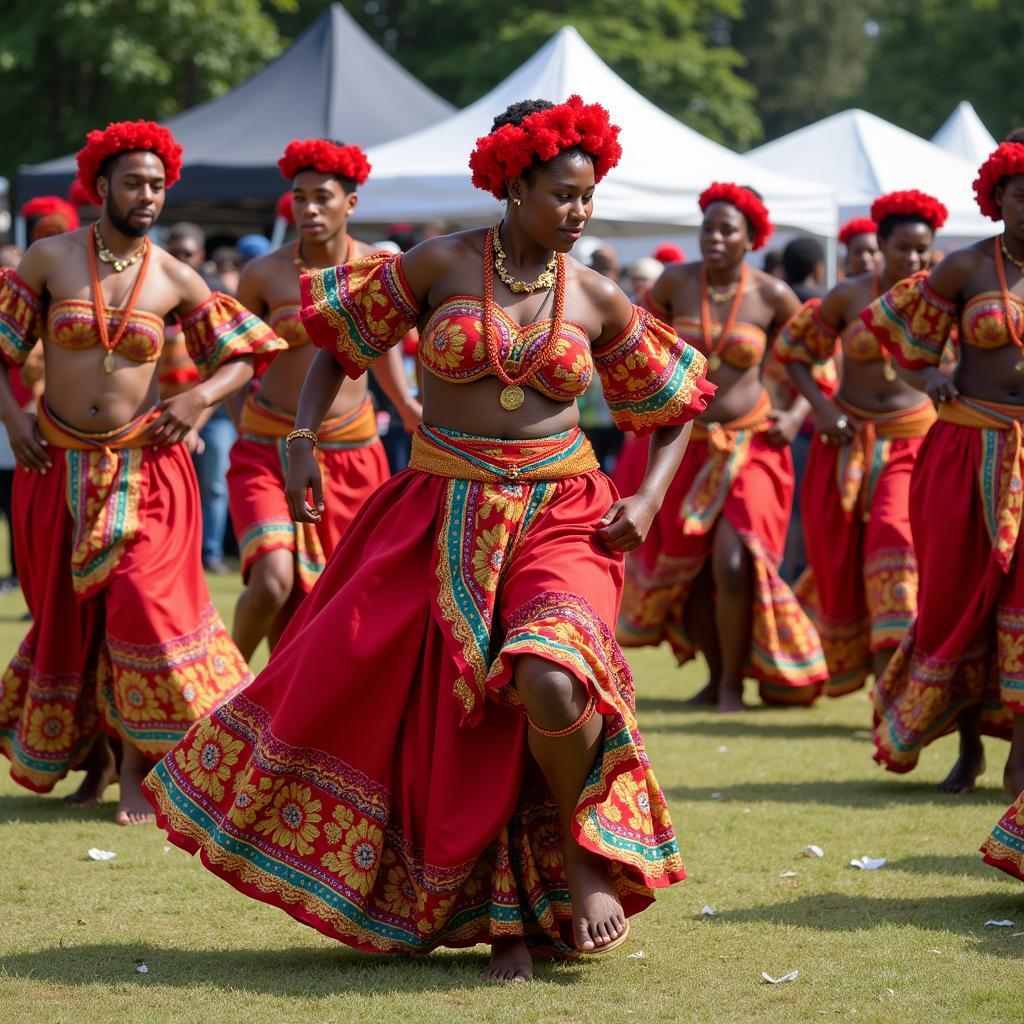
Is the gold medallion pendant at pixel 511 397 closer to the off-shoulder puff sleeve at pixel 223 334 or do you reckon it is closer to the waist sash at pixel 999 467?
the off-shoulder puff sleeve at pixel 223 334

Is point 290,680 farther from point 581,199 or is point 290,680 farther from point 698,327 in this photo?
point 698,327

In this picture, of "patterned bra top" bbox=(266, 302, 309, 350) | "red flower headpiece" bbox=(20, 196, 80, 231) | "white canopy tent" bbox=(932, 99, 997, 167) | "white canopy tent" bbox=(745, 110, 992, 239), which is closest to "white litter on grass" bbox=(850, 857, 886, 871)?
"patterned bra top" bbox=(266, 302, 309, 350)

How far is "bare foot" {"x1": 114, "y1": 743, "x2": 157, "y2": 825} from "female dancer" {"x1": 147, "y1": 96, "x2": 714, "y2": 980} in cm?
178

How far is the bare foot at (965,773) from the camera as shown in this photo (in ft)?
24.5

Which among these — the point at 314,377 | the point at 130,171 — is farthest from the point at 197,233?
the point at 314,377

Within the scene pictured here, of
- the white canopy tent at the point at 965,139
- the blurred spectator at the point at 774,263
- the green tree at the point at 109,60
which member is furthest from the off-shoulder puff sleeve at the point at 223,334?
the green tree at the point at 109,60

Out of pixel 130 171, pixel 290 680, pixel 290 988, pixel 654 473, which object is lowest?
pixel 290 988

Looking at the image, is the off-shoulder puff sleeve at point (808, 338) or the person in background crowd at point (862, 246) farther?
the person in background crowd at point (862, 246)

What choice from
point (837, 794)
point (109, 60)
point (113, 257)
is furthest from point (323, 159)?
point (109, 60)

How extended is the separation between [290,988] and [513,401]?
1637 millimetres

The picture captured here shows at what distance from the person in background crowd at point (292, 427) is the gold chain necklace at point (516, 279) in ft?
9.68

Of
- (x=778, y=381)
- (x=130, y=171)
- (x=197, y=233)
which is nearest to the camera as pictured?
(x=130, y=171)

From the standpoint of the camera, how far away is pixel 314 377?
208 inches

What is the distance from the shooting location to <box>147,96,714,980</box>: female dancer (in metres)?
4.90
